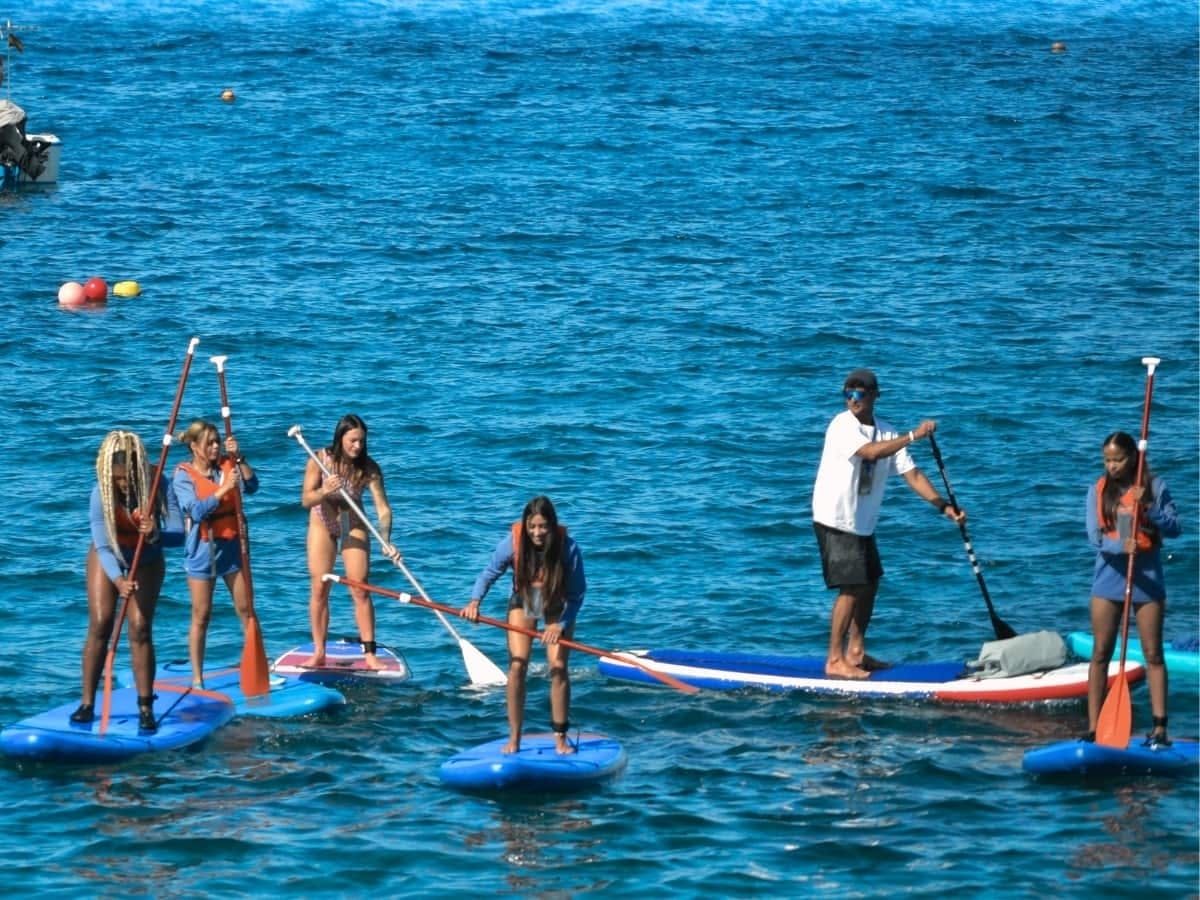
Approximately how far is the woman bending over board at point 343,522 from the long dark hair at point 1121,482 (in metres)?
4.79

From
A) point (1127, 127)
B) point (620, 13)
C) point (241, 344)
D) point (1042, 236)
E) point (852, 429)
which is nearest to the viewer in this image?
point (852, 429)

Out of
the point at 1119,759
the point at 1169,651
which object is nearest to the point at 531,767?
the point at 1119,759

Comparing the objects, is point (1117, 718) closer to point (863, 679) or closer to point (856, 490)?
point (863, 679)

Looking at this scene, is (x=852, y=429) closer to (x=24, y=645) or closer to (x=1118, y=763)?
(x=1118, y=763)

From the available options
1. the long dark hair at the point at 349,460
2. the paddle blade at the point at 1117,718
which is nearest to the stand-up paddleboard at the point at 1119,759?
the paddle blade at the point at 1117,718

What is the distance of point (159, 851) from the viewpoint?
11.3m

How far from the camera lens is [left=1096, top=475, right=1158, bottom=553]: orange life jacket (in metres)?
11.7

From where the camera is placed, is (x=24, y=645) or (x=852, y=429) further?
(x=24, y=645)

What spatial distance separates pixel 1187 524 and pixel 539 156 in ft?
73.9

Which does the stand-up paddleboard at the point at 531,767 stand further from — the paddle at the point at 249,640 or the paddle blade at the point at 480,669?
the paddle blade at the point at 480,669

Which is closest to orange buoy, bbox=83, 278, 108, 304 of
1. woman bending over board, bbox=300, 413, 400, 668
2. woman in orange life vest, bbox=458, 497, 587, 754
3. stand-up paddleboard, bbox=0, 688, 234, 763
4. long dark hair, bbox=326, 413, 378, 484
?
woman bending over board, bbox=300, 413, 400, 668

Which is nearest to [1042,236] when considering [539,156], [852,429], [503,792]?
[539,156]

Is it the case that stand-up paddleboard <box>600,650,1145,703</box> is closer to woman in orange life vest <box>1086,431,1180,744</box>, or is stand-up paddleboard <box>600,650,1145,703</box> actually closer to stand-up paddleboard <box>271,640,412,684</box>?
woman in orange life vest <box>1086,431,1180,744</box>

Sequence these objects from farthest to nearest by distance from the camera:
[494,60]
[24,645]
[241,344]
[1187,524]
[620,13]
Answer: [620,13] → [494,60] → [241,344] → [1187,524] → [24,645]
